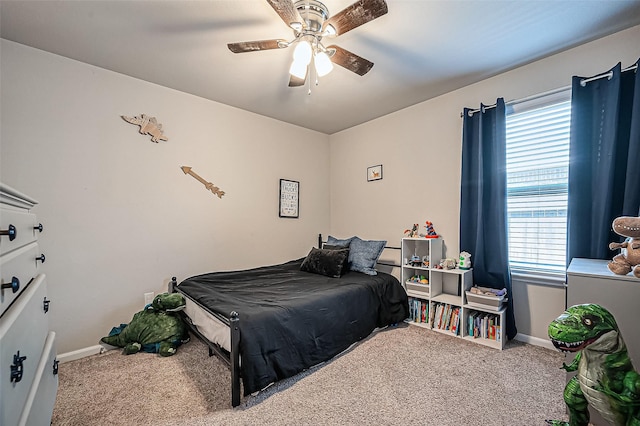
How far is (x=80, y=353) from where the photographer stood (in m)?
2.37

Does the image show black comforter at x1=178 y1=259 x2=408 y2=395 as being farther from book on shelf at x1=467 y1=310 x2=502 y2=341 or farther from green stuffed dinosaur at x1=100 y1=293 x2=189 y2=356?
book on shelf at x1=467 y1=310 x2=502 y2=341

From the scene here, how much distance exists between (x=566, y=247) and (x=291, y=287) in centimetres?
236

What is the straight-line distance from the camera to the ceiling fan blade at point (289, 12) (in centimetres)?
149

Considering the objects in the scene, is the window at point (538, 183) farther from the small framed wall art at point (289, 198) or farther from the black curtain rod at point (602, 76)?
the small framed wall art at point (289, 198)

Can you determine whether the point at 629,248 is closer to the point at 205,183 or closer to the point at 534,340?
the point at 534,340

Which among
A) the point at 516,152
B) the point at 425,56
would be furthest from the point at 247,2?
the point at 516,152

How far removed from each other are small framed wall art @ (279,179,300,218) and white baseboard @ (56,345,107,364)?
7.55 ft

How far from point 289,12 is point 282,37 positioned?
66cm

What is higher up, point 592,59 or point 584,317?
point 592,59

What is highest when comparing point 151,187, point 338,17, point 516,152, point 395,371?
point 338,17

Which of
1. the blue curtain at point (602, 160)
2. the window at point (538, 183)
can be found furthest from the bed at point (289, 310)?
the blue curtain at point (602, 160)

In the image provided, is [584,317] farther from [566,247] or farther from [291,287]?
[291,287]

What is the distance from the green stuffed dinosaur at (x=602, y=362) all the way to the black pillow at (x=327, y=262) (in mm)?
2109

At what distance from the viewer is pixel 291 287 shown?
2.60 m
